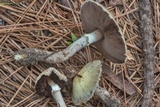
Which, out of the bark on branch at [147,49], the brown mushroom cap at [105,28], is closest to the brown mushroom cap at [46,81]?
the brown mushroom cap at [105,28]

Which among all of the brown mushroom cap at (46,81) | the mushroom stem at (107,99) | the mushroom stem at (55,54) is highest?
the mushroom stem at (55,54)

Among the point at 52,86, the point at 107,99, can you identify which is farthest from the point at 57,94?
the point at 107,99

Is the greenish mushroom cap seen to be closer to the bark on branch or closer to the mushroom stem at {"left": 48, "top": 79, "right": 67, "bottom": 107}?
the mushroom stem at {"left": 48, "top": 79, "right": 67, "bottom": 107}

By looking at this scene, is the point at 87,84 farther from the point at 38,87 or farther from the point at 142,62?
the point at 142,62

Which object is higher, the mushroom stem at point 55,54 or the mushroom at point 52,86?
the mushroom stem at point 55,54

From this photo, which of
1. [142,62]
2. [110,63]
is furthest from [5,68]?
[142,62]

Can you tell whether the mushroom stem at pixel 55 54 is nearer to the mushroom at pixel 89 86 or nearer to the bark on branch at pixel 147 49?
Answer: the mushroom at pixel 89 86
